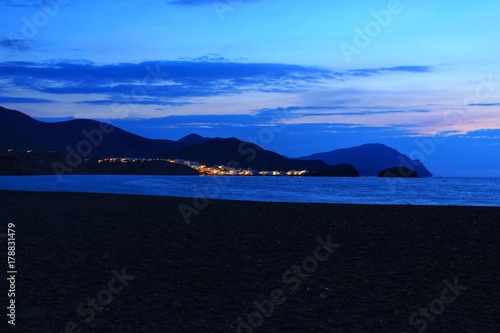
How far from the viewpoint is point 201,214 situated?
1048 inches

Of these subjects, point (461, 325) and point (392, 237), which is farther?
point (392, 237)

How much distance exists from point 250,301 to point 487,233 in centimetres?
1277

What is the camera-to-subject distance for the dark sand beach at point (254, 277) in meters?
8.65

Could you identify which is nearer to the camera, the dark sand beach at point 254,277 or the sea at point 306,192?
the dark sand beach at point 254,277

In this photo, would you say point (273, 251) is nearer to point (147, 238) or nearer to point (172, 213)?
point (147, 238)

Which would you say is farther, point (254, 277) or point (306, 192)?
point (306, 192)

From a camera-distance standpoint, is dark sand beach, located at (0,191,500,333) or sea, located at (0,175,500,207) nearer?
dark sand beach, located at (0,191,500,333)

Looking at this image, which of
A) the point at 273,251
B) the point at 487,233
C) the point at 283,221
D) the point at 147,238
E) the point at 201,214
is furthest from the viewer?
the point at 201,214

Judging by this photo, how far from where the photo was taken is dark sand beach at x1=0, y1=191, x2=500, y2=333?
8648 millimetres

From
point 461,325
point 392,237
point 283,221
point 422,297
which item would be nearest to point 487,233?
point 392,237

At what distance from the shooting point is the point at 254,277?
12023 millimetres

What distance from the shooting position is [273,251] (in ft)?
51.3

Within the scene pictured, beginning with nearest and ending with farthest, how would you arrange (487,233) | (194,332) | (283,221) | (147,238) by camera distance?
(194,332) < (147,238) < (487,233) < (283,221)

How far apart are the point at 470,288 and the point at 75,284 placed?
8.14 metres
